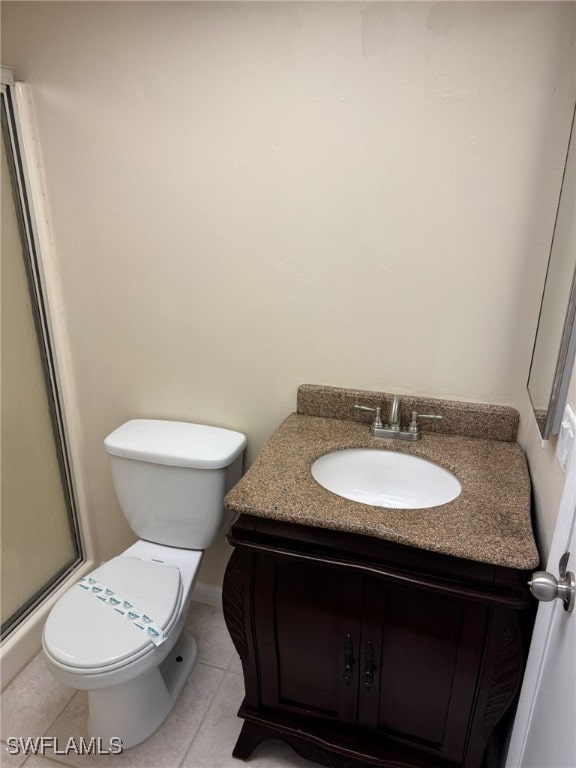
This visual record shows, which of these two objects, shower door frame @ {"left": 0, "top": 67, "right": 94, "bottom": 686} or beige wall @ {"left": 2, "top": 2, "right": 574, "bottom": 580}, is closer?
beige wall @ {"left": 2, "top": 2, "right": 574, "bottom": 580}

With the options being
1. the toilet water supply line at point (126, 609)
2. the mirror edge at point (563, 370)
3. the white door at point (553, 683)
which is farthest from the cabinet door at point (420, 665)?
the toilet water supply line at point (126, 609)

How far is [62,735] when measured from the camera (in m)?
1.52

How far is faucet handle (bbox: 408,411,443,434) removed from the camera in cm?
146

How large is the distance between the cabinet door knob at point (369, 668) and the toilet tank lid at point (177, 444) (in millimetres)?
653

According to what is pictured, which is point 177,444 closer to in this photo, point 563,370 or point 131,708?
point 131,708

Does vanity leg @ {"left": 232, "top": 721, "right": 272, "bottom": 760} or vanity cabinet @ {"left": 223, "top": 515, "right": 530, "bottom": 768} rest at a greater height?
vanity cabinet @ {"left": 223, "top": 515, "right": 530, "bottom": 768}

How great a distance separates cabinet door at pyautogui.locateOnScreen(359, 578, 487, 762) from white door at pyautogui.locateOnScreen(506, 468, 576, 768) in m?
0.15

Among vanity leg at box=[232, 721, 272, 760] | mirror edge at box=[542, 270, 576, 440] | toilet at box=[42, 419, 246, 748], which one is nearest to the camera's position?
mirror edge at box=[542, 270, 576, 440]

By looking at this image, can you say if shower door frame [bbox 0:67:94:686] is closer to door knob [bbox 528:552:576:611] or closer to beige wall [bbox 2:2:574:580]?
beige wall [bbox 2:2:574:580]

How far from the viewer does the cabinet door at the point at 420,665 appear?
3.63 ft

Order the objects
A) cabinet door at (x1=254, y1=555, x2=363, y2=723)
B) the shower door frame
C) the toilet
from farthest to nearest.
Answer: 1. the shower door frame
2. the toilet
3. cabinet door at (x1=254, y1=555, x2=363, y2=723)

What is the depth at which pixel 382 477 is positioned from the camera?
1.45 meters

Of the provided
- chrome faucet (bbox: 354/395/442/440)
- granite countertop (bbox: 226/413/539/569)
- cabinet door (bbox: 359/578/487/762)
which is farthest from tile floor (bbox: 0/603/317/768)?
chrome faucet (bbox: 354/395/442/440)

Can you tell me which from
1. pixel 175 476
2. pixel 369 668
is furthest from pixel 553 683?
pixel 175 476
